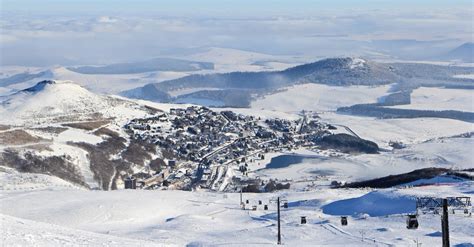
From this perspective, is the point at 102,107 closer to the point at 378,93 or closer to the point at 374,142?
the point at 374,142

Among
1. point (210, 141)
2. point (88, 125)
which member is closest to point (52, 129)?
point (88, 125)

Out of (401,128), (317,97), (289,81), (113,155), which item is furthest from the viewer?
(289,81)

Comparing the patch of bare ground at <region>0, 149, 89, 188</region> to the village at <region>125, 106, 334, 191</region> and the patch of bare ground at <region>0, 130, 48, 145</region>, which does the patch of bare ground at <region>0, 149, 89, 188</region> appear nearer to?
the patch of bare ground at <region>0, 130, 48, 145</region>

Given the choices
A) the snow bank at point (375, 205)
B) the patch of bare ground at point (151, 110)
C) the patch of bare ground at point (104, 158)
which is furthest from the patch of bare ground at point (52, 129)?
the snow bank at point (375, 205)

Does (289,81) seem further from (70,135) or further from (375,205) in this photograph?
(375,205)

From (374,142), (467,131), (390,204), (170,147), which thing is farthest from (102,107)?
(390,204)

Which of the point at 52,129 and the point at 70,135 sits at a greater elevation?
the point at 52,129
